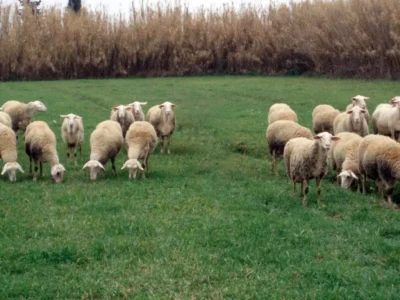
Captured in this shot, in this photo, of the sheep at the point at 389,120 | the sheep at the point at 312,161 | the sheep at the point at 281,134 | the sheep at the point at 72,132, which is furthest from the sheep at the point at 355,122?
the sheep at the point at 72,132

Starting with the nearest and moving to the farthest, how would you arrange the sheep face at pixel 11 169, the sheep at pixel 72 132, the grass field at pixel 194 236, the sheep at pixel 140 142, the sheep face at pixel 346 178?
the grass field at pixel 194 236 < the sheep face at pixel 346 178 < the sheep face at pixel 11 169 < the sheep at pixel 140 142 < the sheep at pixel 72 132

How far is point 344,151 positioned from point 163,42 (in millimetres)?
26154

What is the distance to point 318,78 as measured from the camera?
28.9 meters

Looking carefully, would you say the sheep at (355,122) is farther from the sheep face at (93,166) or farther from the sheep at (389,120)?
the sheep face at (93,166)

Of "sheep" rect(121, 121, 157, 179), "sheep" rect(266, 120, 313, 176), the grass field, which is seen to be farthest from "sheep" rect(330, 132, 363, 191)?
"sheep" rect(121, 121, 157, 179)

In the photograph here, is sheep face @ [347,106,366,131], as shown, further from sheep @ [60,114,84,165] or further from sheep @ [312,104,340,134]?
sheep @ [60,114,84,165]

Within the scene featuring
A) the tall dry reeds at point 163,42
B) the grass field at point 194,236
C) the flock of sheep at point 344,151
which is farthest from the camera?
the tall dry reeds at point 163,42

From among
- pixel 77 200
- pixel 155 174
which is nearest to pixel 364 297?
pixel 77 200

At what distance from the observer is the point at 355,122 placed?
40.0ft

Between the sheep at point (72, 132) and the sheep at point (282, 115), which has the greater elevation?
the sheep at point (282, 115)

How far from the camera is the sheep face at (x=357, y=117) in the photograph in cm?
1216

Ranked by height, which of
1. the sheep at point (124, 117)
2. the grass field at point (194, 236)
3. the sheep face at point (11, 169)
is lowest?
the grass field at point (194, 236)

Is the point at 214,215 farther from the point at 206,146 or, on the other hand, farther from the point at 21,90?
the point at 21,90

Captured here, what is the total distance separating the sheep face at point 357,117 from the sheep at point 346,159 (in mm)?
1251
